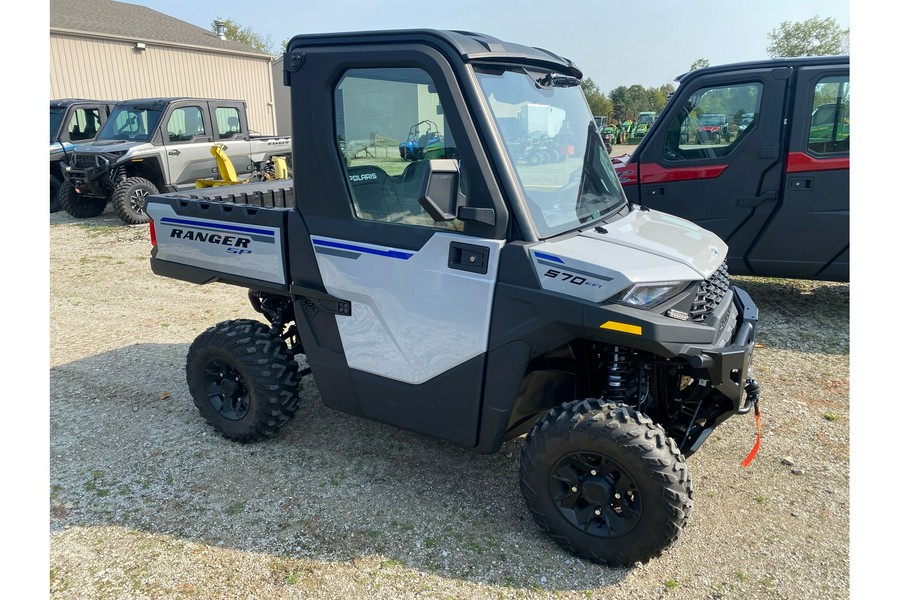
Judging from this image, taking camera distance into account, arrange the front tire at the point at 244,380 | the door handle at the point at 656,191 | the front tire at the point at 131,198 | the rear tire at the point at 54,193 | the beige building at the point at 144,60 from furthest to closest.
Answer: the beige building at the point at 144,60
the rear tire at the point at 54,193
the front tire at the point at 131,198
the door handle at the point at 656,191
the front tire at the point at 244,380

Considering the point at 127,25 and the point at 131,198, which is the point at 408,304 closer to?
the point at 131,198

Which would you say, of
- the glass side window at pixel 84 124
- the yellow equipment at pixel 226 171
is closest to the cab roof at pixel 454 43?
the yellow equipment at pixel 226 171

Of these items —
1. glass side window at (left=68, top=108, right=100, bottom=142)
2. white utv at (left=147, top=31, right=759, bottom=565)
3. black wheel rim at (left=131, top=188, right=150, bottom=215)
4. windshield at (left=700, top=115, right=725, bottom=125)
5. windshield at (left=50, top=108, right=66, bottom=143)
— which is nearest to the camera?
white utv at (left=147, top=31, right=759, bottom=565)

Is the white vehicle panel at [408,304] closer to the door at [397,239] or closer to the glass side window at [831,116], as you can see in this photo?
the door at [397,239]

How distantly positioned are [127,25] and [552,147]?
26.8m

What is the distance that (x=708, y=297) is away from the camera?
292 centimetres

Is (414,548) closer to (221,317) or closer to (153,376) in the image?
(153,376)

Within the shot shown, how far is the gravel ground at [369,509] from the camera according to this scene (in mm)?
2842

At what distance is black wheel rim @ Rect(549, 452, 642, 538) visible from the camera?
2.80 metres

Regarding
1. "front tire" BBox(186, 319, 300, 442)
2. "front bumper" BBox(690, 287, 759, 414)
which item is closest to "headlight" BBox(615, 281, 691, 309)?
"front bumper" BBox(690, 287, 759, 414)

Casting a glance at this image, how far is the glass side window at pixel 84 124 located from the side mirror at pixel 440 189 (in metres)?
13.4

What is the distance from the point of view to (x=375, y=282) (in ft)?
10.3

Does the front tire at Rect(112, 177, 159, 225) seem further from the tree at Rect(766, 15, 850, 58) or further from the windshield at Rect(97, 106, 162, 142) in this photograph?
the tree at Rect(766, 15, 850, 58)

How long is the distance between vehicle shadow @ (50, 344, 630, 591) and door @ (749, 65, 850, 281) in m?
3.76
